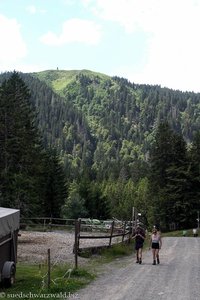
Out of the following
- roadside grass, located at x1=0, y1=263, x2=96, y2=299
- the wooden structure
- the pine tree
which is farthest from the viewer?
the pine tree

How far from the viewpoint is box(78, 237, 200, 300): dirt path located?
1332 cm

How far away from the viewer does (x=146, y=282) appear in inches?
618

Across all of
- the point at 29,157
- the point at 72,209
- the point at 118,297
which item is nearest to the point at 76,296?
the point at 118,297

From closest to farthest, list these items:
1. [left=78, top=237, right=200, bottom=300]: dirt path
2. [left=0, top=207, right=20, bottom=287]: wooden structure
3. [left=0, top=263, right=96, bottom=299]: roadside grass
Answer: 1. [left=0, top=263, right=96, bottom=299]: roadside grass
2. [left=78, top=237, right=200, bottom=300]: dirt path
3. [left=0, top=207, right=20, bottom=287]: wooden structure

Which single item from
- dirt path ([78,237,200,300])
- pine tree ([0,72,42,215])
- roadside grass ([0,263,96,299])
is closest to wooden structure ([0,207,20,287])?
roadside grass ([0,263,96,299])

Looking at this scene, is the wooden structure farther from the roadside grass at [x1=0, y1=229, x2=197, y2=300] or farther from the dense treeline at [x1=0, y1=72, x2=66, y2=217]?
the dense treeline at [x1=0, y1=72, x2=66, y2=217]

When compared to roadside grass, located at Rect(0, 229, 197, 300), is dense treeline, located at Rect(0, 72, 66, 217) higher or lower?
higher

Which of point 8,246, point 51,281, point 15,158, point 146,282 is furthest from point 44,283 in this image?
point 15,158

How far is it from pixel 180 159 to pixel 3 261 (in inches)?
2298

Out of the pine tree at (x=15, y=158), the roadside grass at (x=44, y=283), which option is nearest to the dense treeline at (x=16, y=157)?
the pine tree at (x=15, y=158)

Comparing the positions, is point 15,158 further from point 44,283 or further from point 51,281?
point 44,283

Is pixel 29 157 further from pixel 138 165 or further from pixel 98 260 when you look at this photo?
pixel 138 165

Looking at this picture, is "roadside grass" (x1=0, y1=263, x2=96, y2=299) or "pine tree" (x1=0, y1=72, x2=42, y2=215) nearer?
"roadside grass" (x1=0, y1=263, x2=96, y2=299)

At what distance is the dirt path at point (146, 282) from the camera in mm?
13320
